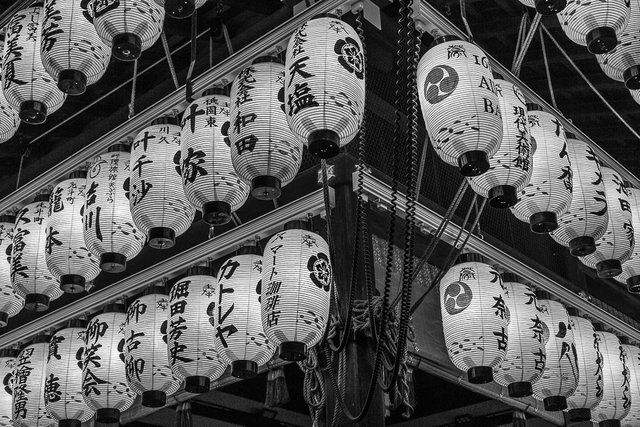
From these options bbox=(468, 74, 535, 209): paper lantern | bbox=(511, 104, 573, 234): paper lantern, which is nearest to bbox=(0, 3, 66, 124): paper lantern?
bbox=(468, 74, 535, 209): paper lantern

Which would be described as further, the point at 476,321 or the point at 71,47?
the point at 476,321

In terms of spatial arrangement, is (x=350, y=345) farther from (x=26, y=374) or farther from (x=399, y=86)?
(x=26, y=374)

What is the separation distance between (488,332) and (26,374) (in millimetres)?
3458

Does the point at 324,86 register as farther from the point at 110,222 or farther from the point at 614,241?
the point at 614,241

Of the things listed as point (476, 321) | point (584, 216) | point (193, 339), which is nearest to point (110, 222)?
point (193, 339)

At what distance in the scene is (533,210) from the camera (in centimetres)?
536

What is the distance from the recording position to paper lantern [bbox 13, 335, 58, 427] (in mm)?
6602

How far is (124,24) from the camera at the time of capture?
5.02 meters

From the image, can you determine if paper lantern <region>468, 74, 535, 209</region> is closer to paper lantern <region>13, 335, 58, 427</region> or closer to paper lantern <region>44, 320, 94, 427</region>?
paper lantern <region>44, 320, 94, 427</region>

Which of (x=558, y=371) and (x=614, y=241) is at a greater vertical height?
(x=614, y=241)

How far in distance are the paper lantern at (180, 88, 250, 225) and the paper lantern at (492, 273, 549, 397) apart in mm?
1921

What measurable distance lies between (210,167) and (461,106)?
4.94ft

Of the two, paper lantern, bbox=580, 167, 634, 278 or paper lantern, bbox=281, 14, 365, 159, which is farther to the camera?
paper lantern, bbox=580, 167, 634, 278

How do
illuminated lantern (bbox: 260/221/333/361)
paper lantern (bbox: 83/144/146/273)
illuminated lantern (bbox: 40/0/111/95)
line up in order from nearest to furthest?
illuminated lantern (bbox: 260/221/333/361)
illuminated lantern (bbox: 40/0/111/95)
paper lantern (bbox: 83/144/146/273)
